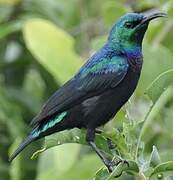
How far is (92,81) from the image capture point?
324 cm

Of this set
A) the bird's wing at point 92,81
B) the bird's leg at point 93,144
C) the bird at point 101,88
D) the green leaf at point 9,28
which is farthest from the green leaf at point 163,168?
the green leaf at point 9,28

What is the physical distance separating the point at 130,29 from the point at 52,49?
1407mm

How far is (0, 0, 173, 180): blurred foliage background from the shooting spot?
4.16 m

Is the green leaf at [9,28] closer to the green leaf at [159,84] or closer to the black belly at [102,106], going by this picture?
the black belly at [102,106]

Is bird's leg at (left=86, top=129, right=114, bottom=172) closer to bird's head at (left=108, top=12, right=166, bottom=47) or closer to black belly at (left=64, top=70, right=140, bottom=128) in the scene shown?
black belly at (left=64, top=70, right=140, bottom=128)

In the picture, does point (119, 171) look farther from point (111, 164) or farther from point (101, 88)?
point (101, 88)

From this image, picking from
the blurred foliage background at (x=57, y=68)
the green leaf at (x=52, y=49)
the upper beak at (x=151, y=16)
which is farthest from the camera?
the green leaf at (x=52, y=49)

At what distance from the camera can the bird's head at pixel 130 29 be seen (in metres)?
3.21

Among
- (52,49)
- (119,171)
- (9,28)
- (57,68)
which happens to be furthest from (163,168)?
(9,28)

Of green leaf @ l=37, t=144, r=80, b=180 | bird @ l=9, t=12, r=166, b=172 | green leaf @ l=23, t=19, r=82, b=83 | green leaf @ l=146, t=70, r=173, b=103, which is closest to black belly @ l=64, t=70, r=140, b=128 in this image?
bird @ l=9, t=12, r=166, b=172

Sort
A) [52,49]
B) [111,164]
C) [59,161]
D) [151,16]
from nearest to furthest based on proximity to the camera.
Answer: [111,164] < [151,16] < [59,161] < [52,49]

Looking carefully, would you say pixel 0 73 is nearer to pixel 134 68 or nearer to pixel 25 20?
pixel 25 20

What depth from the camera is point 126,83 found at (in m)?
3.17

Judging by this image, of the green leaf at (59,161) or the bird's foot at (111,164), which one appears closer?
the bird's foot at (111,164)
